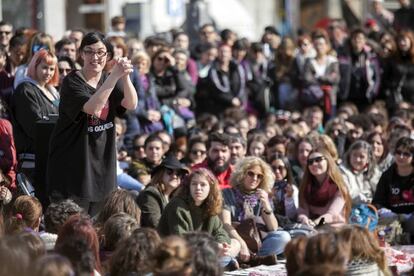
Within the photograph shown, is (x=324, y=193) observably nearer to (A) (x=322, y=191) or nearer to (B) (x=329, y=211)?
(A) (x=322, y=191)

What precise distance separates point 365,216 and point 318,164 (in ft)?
2.17

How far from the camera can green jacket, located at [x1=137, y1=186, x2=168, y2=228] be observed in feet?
32.7

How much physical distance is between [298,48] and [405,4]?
3.23 metres

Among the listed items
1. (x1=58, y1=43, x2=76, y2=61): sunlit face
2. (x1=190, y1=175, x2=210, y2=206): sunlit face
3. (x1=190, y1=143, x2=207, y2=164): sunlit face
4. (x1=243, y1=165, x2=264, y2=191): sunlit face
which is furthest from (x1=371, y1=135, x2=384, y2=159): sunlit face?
(x1=190, y1=175, x2=210, y2=206): sunlit face

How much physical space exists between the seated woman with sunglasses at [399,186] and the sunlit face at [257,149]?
128 cm

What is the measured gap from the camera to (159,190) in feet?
33.5

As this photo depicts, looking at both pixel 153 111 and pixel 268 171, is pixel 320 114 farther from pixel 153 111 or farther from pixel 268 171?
pixel 268 171

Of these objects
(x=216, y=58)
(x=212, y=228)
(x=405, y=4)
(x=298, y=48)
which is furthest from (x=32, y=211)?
(x=405, y=4)

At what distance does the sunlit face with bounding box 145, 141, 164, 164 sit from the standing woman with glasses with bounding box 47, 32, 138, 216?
281 centimetres

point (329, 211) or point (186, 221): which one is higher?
point (186, 221)

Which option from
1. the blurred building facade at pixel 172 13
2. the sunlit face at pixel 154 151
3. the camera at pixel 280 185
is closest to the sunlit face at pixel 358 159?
the camera at pixel 280 185

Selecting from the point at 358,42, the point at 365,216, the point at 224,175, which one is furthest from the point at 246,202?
the point at 358,42

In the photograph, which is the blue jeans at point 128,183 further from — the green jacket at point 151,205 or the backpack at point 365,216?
Result: the backpack at point 365,216

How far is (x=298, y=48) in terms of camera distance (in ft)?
52.9
